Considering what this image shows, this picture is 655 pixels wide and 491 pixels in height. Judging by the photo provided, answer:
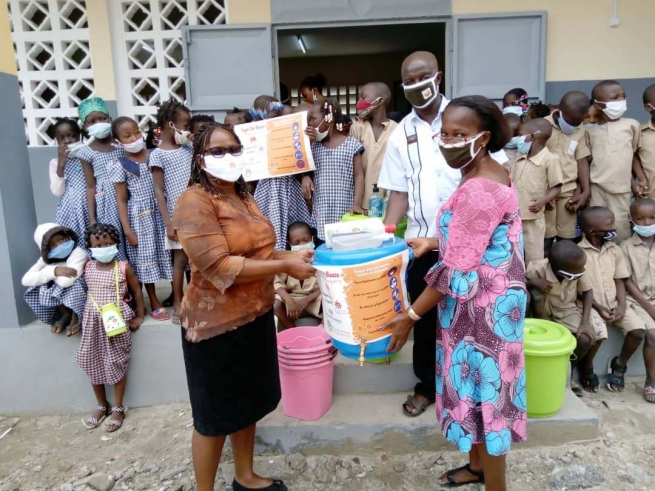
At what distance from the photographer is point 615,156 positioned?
4.03 meters

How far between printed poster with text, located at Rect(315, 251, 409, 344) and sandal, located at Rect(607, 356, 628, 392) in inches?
87.6

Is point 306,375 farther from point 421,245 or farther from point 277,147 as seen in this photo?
point 277,147

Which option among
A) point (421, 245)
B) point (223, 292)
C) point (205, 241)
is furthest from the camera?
point (421, 245)

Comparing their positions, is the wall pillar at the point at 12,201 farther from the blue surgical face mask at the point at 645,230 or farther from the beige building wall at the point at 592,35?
the beige building wall at the point at 592,35

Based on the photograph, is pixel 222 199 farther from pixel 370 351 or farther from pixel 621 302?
pixel 621 302

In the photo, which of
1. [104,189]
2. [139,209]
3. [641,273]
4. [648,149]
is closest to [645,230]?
[641,273]

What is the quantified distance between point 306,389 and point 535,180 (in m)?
2.31

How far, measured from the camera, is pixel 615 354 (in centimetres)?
370

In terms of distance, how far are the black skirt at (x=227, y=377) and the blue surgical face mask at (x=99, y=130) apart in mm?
2200

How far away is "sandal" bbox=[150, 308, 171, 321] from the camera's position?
364cm

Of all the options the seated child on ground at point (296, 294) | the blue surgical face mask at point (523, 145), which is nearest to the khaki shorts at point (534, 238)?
the blue surgical face mask at point (523, 145)

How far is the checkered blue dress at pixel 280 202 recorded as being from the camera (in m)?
3.74

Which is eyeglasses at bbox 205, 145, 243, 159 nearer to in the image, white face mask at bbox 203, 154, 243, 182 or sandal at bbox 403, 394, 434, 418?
white face mask at bbox 203, 154, 243, 182

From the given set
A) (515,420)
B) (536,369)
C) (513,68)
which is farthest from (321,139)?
(513,68)
